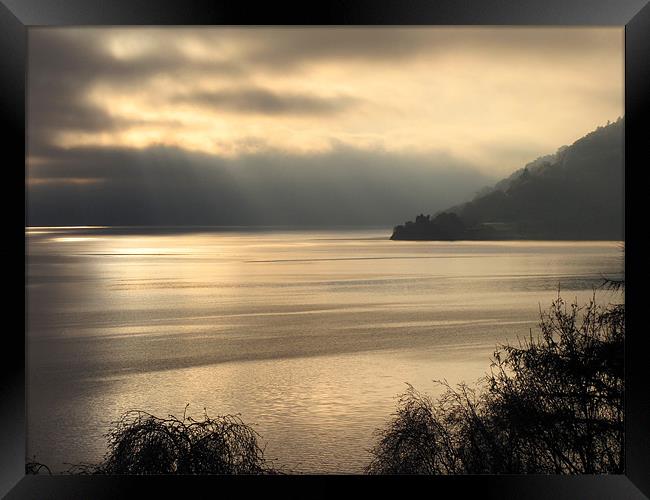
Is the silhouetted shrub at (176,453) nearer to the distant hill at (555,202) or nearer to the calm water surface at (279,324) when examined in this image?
the calm water surface at (279,324)

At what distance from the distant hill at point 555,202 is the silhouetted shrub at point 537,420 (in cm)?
101

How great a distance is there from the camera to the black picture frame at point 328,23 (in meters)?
2.89

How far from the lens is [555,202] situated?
7.61 metres

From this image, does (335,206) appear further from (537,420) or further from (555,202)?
(537,420)

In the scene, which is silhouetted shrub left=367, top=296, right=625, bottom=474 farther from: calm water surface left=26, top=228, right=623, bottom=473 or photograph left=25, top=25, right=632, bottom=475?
calm water surface left=26, top=228, right=623, bottom=473

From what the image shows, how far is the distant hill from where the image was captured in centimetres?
703

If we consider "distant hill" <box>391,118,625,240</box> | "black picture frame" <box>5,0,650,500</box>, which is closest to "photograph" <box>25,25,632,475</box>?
"distant hill" <box>391,118,625,240</box>

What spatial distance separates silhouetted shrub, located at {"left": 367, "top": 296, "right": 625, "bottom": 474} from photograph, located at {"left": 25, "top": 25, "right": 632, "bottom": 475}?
0.03 metres

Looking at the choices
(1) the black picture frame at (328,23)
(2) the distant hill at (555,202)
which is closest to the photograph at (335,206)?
(2) the distant hill at (555,202)

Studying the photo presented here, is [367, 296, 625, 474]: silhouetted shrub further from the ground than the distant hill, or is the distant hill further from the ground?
the distant hill

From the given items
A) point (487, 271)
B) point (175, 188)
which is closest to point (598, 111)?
point (487, 271)

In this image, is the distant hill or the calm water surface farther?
the calm water surface

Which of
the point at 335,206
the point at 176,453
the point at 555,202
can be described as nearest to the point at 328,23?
the point at 176,453

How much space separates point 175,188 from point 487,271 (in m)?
3.56
